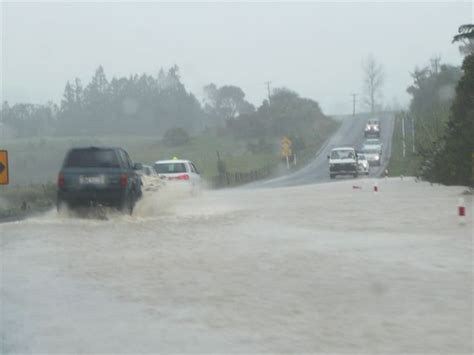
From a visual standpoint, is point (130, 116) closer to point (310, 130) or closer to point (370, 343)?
point (310, 130)

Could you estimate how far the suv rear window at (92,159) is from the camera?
19.5 meters

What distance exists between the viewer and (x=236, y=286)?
10.6m

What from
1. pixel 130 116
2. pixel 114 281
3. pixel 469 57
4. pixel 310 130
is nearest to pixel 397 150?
pixel 310 130

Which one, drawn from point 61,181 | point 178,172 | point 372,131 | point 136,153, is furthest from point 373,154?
point 61,181

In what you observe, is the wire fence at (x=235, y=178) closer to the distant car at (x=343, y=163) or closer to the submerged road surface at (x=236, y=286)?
the distant car at (x=343, y=163)

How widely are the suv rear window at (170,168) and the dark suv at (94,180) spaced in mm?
10113

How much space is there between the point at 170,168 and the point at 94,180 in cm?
1112

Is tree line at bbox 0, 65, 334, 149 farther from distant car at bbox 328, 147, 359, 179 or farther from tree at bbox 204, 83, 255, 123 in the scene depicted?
distant car at bbox 328, 147, 359, 179

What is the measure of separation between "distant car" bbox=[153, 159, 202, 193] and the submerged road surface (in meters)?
9.99

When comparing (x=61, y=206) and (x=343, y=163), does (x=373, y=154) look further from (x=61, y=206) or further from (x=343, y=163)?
(x=61, y=206)

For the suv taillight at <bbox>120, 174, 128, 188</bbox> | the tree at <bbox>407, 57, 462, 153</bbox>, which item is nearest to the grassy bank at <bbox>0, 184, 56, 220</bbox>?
the suv taillight at <bbox>120, 174, 128, 188</bbox>

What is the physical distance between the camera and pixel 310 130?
11488 centimetres

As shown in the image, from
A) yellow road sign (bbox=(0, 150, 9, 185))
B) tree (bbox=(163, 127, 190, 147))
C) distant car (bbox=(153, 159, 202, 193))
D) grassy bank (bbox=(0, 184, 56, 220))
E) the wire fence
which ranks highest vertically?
tree (bbox=(163, 127, 190, 147))

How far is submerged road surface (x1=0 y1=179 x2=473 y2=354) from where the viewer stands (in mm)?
7852
